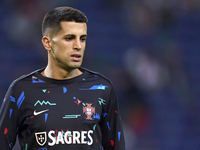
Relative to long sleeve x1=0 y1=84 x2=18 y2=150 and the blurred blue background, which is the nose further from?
the blurred blue background

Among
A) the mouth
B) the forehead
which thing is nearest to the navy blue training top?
the mouth

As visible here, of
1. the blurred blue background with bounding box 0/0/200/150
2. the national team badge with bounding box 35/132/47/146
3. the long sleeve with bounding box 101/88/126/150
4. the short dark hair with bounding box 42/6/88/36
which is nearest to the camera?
the national team badge with bounding box 35/132/47/146

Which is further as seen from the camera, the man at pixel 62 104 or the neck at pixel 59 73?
the neck at pixel 59 73

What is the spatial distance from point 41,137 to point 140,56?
179 inches

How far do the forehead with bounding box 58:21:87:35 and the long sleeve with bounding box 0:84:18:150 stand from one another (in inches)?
23.4

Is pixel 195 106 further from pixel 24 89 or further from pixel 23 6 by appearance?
pixel 24 89

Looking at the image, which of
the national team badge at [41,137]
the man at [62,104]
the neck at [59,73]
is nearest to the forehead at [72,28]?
the man at [62,104]

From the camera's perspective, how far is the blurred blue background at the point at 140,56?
6617 mm

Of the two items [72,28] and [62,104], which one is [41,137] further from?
[72,28]

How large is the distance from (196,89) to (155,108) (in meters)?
0.95

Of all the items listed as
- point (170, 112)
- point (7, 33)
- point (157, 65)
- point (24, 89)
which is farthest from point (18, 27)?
point (24, 89)

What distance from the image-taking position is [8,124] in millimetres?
2656

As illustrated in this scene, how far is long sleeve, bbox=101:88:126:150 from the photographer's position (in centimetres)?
283

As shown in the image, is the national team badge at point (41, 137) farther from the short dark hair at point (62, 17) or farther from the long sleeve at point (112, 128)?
the short dark hair at point (62, 17)
